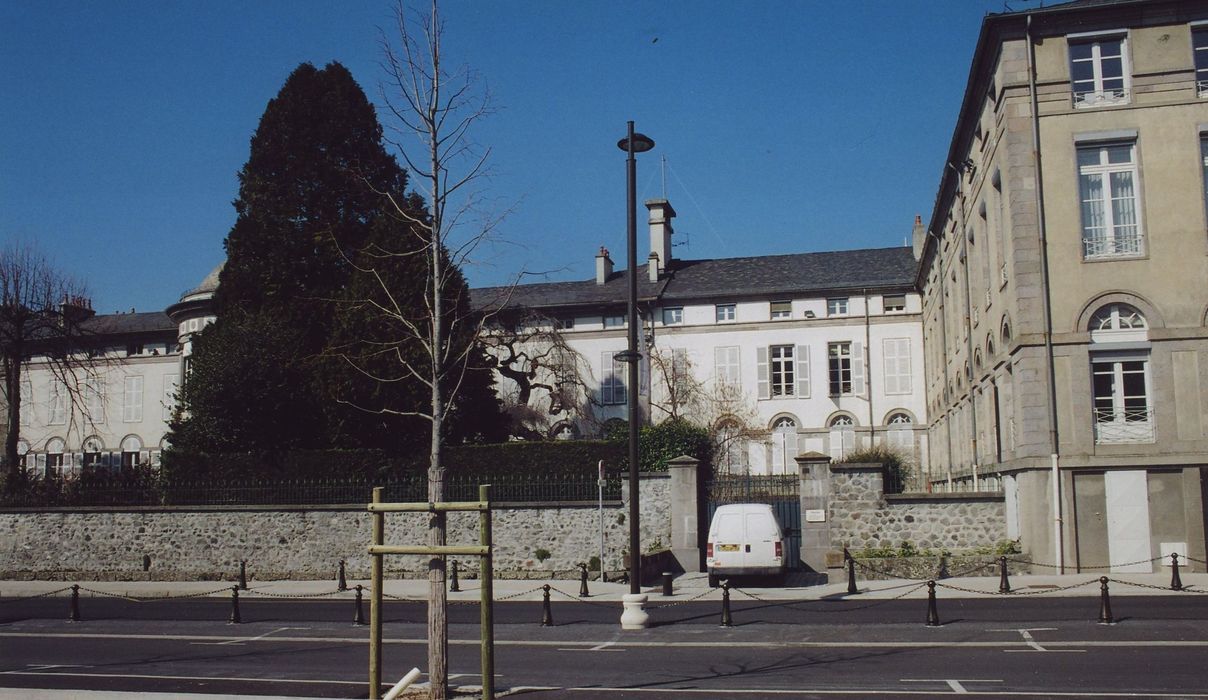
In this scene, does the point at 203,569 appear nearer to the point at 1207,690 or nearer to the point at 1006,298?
the point at 1006,298

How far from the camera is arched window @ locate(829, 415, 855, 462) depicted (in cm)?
4925

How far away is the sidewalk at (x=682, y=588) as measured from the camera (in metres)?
18.6

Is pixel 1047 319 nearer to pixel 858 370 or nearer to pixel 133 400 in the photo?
pixel 858 370

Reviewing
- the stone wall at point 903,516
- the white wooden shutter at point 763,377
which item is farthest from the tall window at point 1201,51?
the white wooden shutter at point 763,377

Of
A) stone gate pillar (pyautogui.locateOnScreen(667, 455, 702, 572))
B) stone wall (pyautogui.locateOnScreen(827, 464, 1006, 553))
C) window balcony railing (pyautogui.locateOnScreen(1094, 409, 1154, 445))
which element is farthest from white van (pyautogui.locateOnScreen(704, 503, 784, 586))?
window balcony railing (pyautogui.locateOnScreen(1094, 409, 1154, 445))

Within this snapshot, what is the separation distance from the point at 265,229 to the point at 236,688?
85.6 feet

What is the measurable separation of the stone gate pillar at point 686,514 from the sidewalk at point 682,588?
61 centimetres

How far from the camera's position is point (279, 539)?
25891 millimetres

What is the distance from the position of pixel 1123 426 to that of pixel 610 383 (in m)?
32.9

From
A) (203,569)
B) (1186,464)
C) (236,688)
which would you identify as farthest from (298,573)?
(1186,464)

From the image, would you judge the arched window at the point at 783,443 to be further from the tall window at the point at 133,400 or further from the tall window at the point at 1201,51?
the tall window at the point at 133,400

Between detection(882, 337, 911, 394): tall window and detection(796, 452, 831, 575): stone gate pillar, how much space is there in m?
27.4

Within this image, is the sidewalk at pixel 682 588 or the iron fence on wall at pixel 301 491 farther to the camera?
the iron fence on wall at pixel 301 491

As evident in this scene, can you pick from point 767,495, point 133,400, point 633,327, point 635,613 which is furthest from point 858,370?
point 133,400
